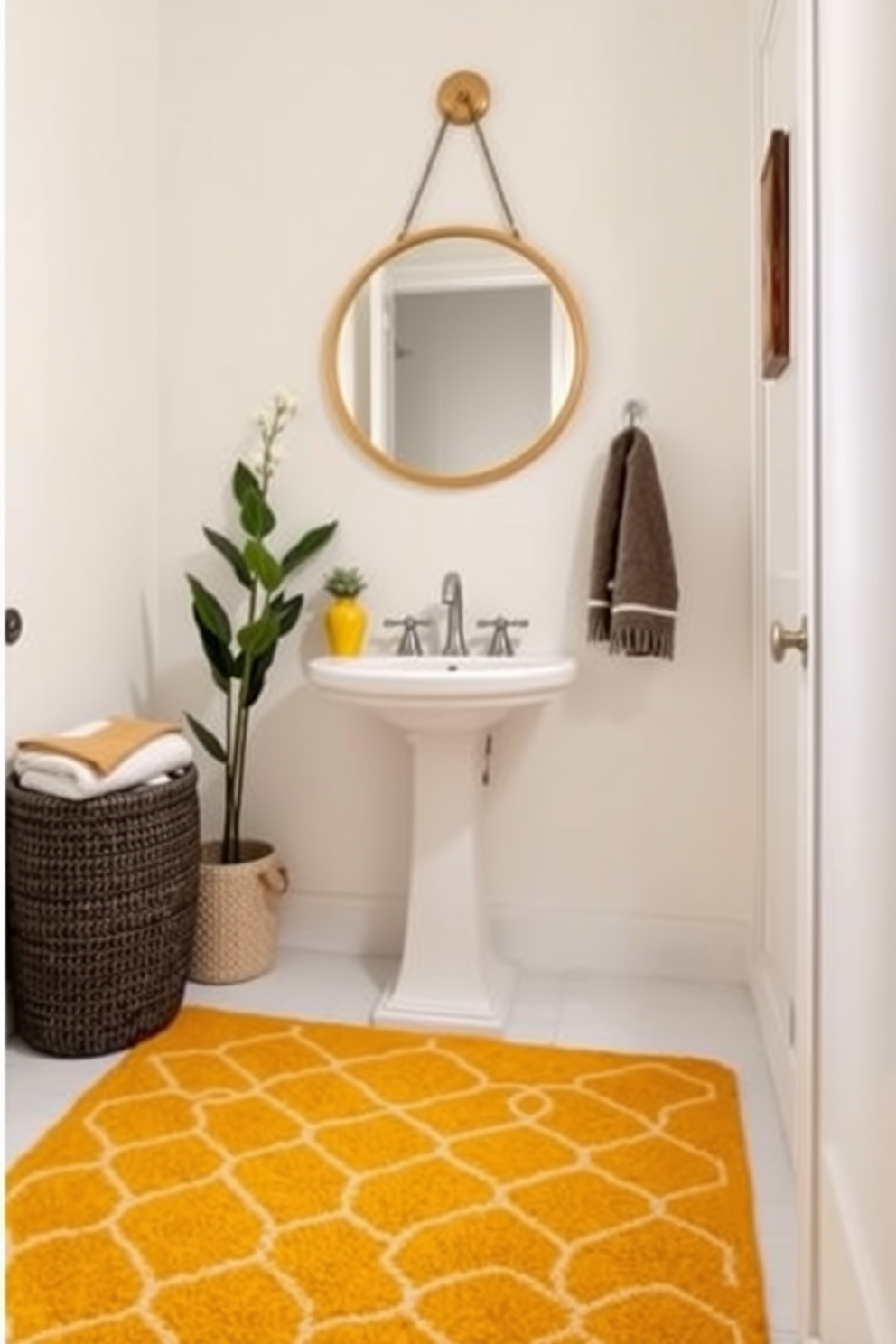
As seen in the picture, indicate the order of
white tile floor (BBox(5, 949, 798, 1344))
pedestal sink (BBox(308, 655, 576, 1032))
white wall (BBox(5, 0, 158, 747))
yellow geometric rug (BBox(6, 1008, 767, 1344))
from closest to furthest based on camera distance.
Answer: yellow geometric rug (BBox(6, 1008, 767, 1344)) → white tile floor (BBox(5, 949, 798, 1344)) → white wall (BBox(5, 0, 158, 747)) → pedestal sink (BBox(308, 655, 576, 1032))

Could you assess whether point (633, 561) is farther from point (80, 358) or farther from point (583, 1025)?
point (80, 358)

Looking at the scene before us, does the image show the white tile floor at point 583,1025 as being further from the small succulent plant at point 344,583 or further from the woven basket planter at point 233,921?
the small succulent plant at point 344,583

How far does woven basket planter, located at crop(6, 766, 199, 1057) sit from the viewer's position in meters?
2.17

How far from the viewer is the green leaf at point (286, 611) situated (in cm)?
269

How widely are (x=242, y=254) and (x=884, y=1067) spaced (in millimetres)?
2545

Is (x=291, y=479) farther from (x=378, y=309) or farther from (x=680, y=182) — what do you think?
(x=680, y=182)

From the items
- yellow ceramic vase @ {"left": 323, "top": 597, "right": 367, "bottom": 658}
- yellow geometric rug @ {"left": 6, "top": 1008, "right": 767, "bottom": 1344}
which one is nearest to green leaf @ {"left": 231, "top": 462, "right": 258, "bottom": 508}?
yellow ceramic vase @ {"left": 323, "top": 597, "right": 367, "bottom": 658}

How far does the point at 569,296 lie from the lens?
105 inches

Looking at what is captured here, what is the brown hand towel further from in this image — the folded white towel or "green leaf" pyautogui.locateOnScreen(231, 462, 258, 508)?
the folded white towel

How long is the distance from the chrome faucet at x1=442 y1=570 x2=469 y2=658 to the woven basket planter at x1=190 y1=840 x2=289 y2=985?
712 millimetres

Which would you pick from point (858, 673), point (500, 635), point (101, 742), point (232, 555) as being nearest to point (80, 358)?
point (232, 555)

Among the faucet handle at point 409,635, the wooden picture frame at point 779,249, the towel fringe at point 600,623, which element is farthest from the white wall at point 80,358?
the wooden picture frame at point 779,249

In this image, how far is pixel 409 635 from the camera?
2758 millimetres

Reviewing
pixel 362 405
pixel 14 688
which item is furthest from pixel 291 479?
pixel 14 688
